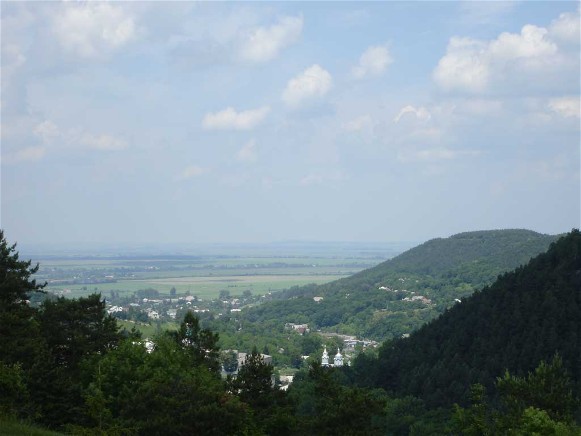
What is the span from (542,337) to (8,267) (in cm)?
4175

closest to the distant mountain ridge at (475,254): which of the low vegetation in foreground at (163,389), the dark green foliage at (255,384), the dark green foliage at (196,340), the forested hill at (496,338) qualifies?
the forested hill at (496,338)

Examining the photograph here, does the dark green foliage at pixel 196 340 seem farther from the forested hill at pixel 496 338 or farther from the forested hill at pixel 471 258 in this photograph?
the forested hill at pixel 471 258

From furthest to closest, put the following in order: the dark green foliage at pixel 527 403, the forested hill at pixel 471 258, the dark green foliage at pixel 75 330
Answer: the forested hill at pixel 471 258
the dark green foliage at pixel 75 330
the dark green foliage at pixel 527 403

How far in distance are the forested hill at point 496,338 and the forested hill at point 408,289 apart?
58055 millimetres

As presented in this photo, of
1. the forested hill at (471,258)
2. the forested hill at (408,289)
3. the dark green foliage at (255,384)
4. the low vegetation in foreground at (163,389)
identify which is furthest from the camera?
the forested hill at (471,258)

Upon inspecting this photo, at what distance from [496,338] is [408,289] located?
10335 cm

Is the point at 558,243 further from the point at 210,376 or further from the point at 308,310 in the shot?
the point at 308,310

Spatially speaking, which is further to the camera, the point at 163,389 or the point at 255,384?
the point at 255,384

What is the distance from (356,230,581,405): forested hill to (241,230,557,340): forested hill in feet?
190

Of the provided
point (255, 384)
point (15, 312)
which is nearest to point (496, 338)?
point (255, 384)

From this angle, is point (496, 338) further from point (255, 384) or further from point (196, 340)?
point (255, 384)

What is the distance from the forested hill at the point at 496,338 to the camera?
186ft

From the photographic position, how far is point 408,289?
166m

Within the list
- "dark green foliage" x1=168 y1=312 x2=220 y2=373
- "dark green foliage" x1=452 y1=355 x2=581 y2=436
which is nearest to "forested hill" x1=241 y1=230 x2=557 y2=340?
"dark green foliage" x1=168 y1=312 x2=220 y2=373
